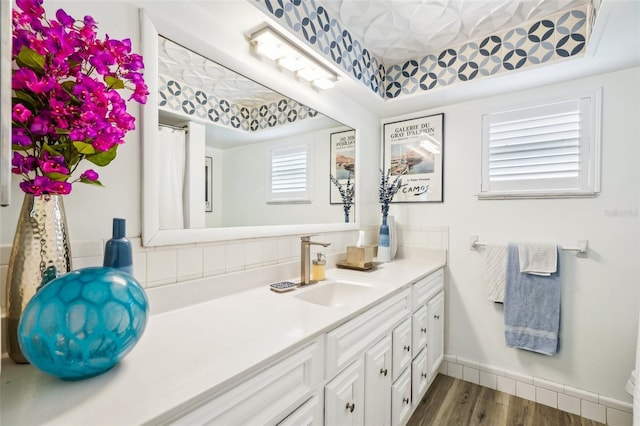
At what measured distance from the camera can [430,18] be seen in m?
1.70

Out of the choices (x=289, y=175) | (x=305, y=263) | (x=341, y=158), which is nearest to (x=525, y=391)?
(x=305, y=263)

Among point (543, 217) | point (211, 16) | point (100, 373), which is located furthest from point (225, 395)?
point (543, 217)

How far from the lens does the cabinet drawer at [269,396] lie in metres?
0.67

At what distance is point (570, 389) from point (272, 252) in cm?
203

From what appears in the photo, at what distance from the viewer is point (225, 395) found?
0.69 metres

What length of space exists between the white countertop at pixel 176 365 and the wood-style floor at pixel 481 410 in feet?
3.66

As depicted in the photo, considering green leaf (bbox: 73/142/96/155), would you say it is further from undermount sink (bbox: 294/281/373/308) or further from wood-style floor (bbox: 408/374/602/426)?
wood-style floor (bbox: 408/374/602/426)

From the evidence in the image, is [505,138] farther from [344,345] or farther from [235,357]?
[235,357]

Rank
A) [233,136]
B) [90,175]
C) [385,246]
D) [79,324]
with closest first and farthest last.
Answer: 1. [79,324]
2. [90,175]
3. [233,136]
4. [385,246]

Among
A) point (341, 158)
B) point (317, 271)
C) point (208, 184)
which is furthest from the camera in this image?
point (341, 158)

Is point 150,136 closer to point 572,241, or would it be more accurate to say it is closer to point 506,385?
point 572,241

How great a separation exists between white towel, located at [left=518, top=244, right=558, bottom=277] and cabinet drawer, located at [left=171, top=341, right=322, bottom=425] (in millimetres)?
1625

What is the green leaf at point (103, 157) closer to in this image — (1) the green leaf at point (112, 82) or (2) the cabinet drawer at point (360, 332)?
(1) the green leaf at point (112, 82)

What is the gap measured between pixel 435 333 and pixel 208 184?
1.75 m
